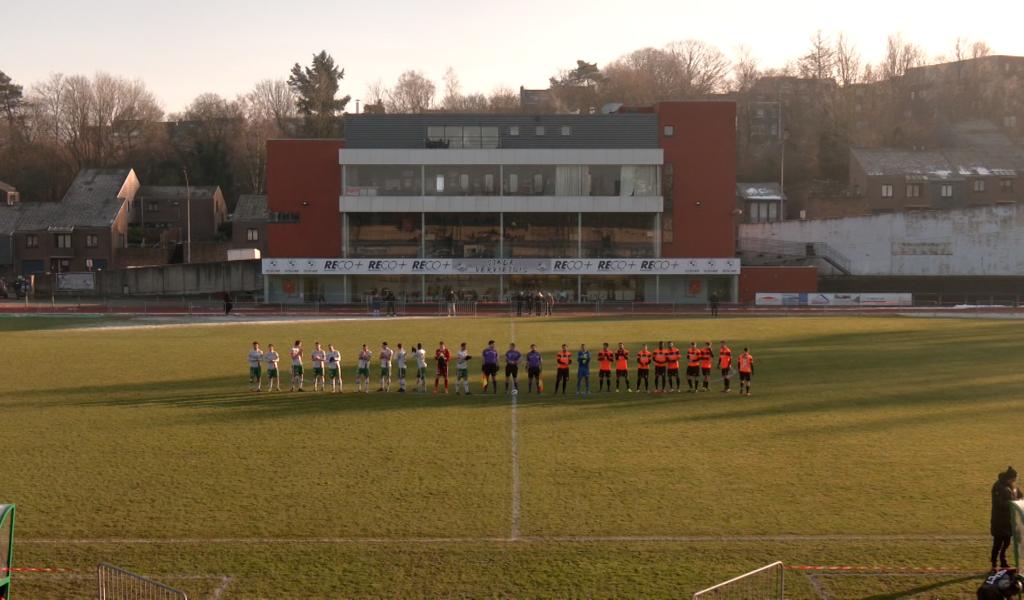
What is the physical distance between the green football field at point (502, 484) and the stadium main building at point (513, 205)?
36.5 meters

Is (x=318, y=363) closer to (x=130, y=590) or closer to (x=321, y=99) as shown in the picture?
(x=130, y=590)

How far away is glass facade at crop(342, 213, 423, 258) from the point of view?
66.1 meters

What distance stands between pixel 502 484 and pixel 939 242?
64.0m

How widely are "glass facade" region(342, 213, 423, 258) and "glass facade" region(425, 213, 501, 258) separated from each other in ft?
3.70

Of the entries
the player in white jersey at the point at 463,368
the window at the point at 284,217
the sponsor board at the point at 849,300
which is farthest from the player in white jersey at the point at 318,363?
the sponsor board at the point at 849,300

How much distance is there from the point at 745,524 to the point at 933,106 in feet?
379

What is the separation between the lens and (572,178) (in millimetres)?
65625

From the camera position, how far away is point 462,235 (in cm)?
6662

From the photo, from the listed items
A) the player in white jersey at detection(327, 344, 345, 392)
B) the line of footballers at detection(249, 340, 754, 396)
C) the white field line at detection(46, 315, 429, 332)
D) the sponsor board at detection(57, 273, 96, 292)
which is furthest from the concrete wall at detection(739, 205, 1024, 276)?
the sponsor board at detection(57, 273, 96, 292)

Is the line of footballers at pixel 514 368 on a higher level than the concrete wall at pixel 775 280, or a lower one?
lower

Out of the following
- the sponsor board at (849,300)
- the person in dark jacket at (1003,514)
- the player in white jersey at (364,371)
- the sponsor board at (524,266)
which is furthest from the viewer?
the sponsor board at (524,266)

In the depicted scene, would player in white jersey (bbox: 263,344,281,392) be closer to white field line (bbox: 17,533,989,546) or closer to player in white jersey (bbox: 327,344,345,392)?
player in white jersey (bbox: 327,344,345,392)

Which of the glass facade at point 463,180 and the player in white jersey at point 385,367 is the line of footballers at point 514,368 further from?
the glass facade at point 463,180

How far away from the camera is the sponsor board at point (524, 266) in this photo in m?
64.0
